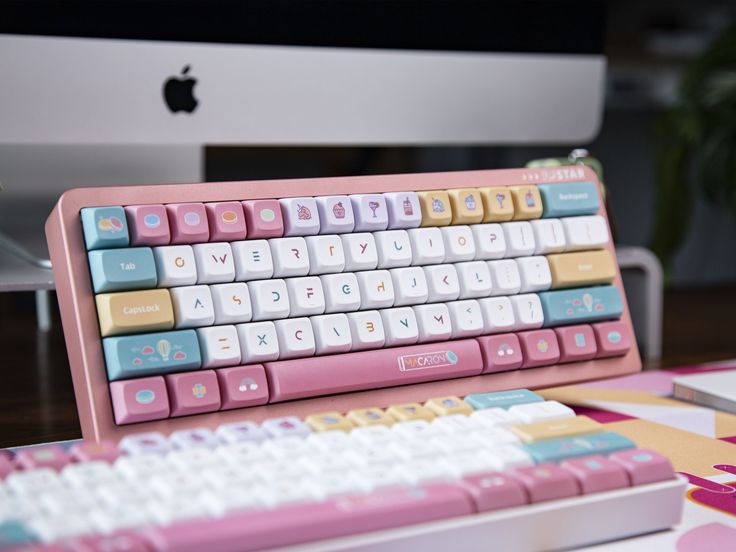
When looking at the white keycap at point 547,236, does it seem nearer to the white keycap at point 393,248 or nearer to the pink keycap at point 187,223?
the white keycap at point 393,248

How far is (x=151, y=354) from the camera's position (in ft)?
1.59

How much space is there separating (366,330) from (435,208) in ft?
0.32

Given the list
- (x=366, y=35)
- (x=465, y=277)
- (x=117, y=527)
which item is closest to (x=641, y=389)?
(x=465, y=277)

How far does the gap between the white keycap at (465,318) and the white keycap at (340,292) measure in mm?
72

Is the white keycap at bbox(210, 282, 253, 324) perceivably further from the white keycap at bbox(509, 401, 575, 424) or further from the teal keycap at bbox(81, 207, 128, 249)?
the white keycap at bbox(509, 401, 575, 424)

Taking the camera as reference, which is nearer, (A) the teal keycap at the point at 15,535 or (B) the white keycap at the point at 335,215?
(A) the teal keycap at the point at 15,535

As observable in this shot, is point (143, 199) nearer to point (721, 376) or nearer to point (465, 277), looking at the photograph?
point (465, 277)

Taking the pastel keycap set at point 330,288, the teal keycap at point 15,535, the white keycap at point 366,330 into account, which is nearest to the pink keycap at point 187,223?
the pastel keycap set at point 330,288

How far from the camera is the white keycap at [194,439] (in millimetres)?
428

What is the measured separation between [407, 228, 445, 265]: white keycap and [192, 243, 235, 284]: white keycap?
0.12 meters

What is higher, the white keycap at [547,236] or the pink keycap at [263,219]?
the pink keycap at [263,219]

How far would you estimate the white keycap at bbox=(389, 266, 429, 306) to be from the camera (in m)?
A: 0.56

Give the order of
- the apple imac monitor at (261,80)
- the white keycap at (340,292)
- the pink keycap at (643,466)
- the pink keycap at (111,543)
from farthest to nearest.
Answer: the apple imac monitor at (261,80), the white keycap at (340,292), the pink keycap at (643,466), the pink keycap at (111,543)

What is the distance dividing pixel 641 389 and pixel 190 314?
0.41 metres
